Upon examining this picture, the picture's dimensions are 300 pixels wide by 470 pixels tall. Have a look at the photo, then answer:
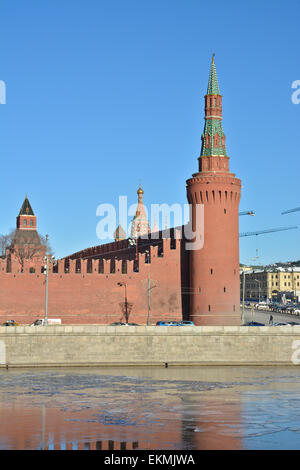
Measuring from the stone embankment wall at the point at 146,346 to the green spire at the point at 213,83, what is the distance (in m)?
20.8

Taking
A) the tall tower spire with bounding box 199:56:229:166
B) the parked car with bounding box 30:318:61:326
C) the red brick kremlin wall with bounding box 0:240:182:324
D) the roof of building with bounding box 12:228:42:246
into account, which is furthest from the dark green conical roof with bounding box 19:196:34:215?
the parked car with bounding box 30:318:61:326

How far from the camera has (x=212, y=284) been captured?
58.4 metres

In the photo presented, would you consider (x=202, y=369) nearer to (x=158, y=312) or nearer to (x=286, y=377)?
(x=286, y=377)

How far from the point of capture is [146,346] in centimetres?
4869

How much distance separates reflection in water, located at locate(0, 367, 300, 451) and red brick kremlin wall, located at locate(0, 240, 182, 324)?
1156 cm

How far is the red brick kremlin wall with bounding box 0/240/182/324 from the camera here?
2231 inches

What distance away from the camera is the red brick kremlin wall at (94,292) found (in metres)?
56.7

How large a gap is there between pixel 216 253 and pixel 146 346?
40.9 ft

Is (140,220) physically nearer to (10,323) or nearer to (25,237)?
(25,237)

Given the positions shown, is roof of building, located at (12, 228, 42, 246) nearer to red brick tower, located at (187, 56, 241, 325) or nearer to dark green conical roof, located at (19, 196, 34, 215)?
dark green conical roof, located at (19, 196, 34, 215)

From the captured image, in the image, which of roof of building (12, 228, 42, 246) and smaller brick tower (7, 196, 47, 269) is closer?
smaller brick tower (7, 196, 47, 269)

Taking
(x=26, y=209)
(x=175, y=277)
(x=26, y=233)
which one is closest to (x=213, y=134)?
(x=175, y=277)
